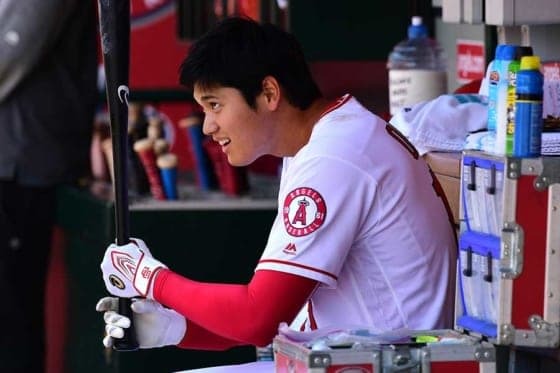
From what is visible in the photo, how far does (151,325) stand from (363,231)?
0.58 metres

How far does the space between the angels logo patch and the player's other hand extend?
0.46 metres

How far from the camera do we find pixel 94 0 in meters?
5.76

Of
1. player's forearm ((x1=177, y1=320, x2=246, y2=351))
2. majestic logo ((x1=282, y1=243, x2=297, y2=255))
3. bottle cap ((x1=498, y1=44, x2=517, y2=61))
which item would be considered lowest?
player's forearm ((x1=177, y1=320, x2=246, y2=351))

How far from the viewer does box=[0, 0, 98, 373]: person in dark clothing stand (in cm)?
563

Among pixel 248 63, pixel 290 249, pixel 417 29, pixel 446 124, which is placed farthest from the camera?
pixel 417 29

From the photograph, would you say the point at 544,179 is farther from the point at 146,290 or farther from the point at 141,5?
the point at 141,5

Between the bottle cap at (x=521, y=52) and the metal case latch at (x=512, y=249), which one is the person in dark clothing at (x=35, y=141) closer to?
the bottle cap at (x=521, y=52)

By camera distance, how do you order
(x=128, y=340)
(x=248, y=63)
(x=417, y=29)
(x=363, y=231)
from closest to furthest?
(x=363, y=231) < (x=248, y=63) < (x=128, y=340) < (x=417, y=29)

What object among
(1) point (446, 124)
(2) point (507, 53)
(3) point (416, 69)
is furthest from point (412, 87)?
(2) point (507, 53)

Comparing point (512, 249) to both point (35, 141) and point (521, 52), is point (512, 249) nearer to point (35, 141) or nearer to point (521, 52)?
point (521, 52)

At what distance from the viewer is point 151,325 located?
3389 mm

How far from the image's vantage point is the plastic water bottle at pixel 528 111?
2883 mm

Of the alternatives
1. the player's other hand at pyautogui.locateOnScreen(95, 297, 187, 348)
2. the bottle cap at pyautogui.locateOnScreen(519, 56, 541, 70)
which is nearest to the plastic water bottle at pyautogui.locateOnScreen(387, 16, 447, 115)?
the player's other hand at pyautogui.locateOnScreen(95, 297, 187, 348)

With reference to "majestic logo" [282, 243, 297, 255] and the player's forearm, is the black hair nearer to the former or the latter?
"majestic logo" [282, 243, 297, 255]
